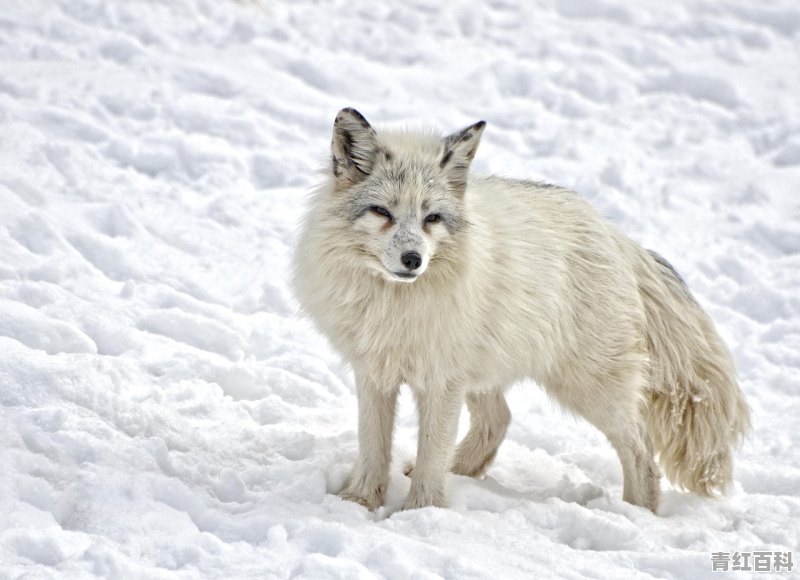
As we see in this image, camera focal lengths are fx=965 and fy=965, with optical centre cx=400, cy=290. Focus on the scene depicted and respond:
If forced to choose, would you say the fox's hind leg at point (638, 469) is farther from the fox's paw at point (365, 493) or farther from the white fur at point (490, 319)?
the fox's paw at point (365, 493)

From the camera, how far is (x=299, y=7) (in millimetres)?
A: 11258

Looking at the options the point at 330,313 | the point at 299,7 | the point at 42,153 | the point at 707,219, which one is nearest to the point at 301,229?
the point at 330,313

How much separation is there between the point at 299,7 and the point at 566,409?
7264 mm

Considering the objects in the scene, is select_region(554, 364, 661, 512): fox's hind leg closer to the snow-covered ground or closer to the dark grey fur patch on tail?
the snow-covered ground

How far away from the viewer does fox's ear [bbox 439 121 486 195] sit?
4.82 meters

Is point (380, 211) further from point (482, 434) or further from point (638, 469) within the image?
point (638, 469)

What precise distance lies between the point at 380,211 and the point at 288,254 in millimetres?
2604

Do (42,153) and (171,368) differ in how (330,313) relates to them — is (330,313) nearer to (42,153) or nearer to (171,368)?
(171,368)

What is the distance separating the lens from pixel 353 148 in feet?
15.7

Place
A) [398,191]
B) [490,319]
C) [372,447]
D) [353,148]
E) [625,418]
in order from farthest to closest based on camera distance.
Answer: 1. [625,418]
2. [372,447]
3. [490,319]
4. [353,148]
5. [398,191]

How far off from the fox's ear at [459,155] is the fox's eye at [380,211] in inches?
15.8

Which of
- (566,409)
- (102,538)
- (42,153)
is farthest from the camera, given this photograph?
(42,153)

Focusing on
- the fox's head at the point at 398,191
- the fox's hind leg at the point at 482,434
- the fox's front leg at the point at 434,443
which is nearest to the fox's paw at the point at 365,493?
the fox's front leg at the point at 434,443

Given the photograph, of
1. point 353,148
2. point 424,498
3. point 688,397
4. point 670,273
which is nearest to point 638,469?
point 688,397
